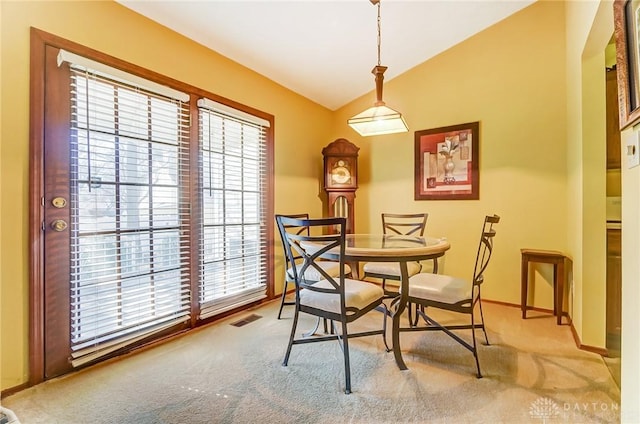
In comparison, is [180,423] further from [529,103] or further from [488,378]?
→ [529,103]

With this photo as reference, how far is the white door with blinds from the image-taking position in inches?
73.2

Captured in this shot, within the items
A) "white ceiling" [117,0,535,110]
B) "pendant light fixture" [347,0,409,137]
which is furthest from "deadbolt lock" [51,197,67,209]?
"pendant light fixture" [347,0,409,137]

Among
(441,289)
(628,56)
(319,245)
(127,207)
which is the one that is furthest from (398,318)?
(127,207)

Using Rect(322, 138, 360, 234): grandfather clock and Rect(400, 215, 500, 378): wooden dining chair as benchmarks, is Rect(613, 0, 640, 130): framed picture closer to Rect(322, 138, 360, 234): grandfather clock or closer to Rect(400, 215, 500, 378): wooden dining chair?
Rect(400, 215, 500, 378): wooden dining chair

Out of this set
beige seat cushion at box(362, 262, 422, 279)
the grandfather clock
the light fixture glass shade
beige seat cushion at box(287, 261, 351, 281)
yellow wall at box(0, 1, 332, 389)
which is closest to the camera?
yellow wall at box(0, 1, 332, 389)

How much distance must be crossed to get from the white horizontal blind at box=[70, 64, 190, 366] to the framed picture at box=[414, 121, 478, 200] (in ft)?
8.44

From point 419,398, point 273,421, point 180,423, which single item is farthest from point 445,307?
point 180,423

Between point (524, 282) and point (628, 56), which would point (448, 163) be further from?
point (628, 56)

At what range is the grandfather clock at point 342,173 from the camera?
3.73 m

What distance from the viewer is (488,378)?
1795mm

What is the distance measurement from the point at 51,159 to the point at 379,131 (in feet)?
7.30

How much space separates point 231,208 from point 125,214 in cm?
94

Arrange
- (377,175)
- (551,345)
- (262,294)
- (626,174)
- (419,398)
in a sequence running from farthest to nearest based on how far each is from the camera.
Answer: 1. (377,175)
2. (262,294)
3. (551,345)
4. (419,398)
5. (626,174)

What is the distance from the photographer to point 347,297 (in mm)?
1836
